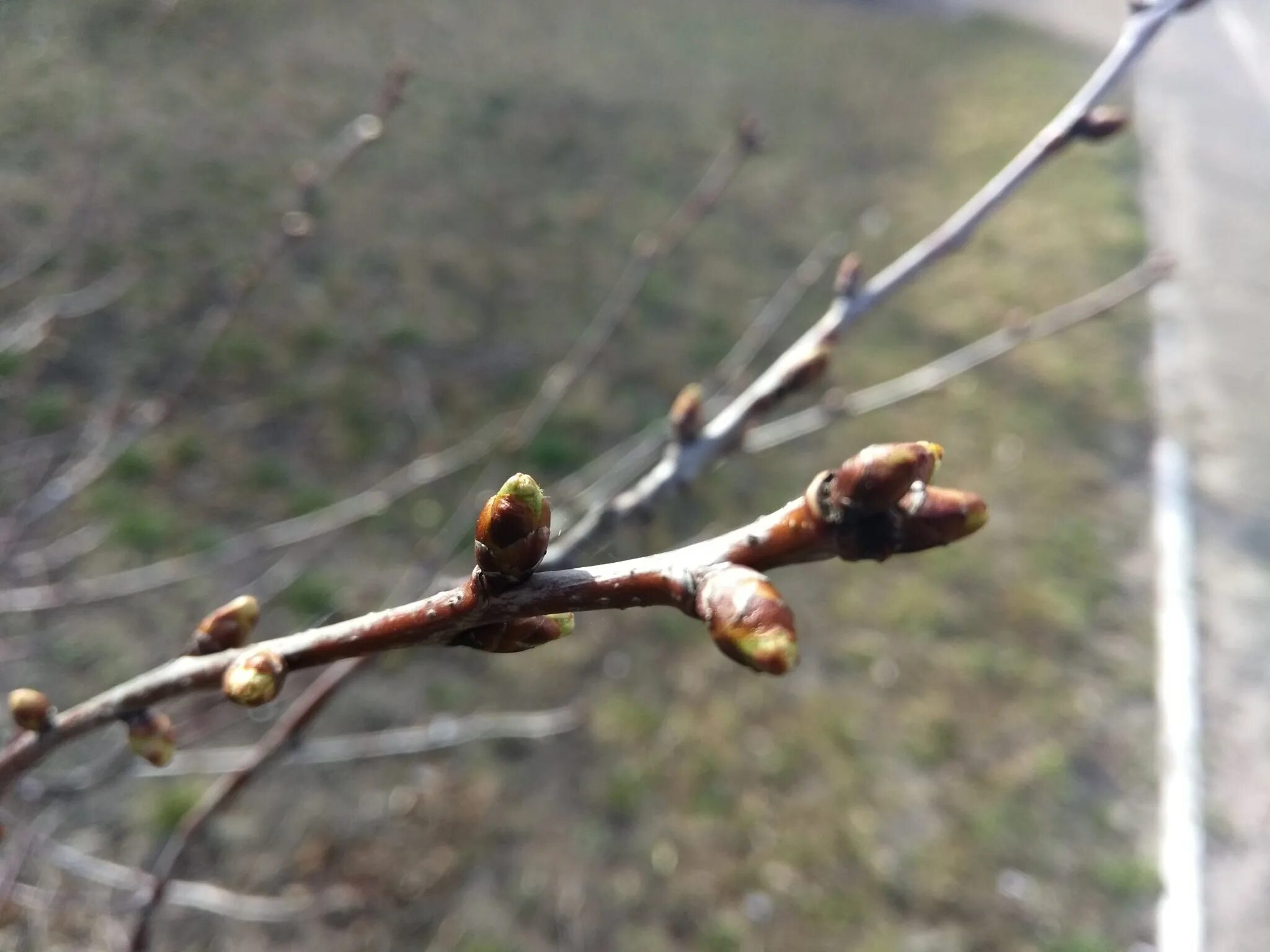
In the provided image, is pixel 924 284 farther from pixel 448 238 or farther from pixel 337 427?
pixel 337 427

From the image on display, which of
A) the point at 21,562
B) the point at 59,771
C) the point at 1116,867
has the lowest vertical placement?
the point at 1116,867

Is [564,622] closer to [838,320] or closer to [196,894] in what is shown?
[838,320]

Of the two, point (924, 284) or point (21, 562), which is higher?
point (21, 562)

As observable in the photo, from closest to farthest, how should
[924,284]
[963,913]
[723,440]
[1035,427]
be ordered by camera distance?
[723,440] → [963,913] → [1035,427] → [924,284]

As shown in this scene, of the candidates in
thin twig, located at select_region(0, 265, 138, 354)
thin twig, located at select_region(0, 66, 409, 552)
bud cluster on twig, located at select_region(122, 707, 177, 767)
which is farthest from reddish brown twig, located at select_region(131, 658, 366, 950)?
thin twig, located at select_region(0, 265, 138, 354)

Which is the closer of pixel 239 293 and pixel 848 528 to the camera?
pixel 848 528

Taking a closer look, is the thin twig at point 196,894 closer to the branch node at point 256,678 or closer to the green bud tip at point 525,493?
the branch node at point 256,678

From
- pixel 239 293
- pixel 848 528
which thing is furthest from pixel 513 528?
pixel 239 293

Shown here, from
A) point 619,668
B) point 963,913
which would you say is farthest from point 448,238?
point 963,913

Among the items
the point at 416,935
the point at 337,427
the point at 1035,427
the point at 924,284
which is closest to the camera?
the point at 416,935
